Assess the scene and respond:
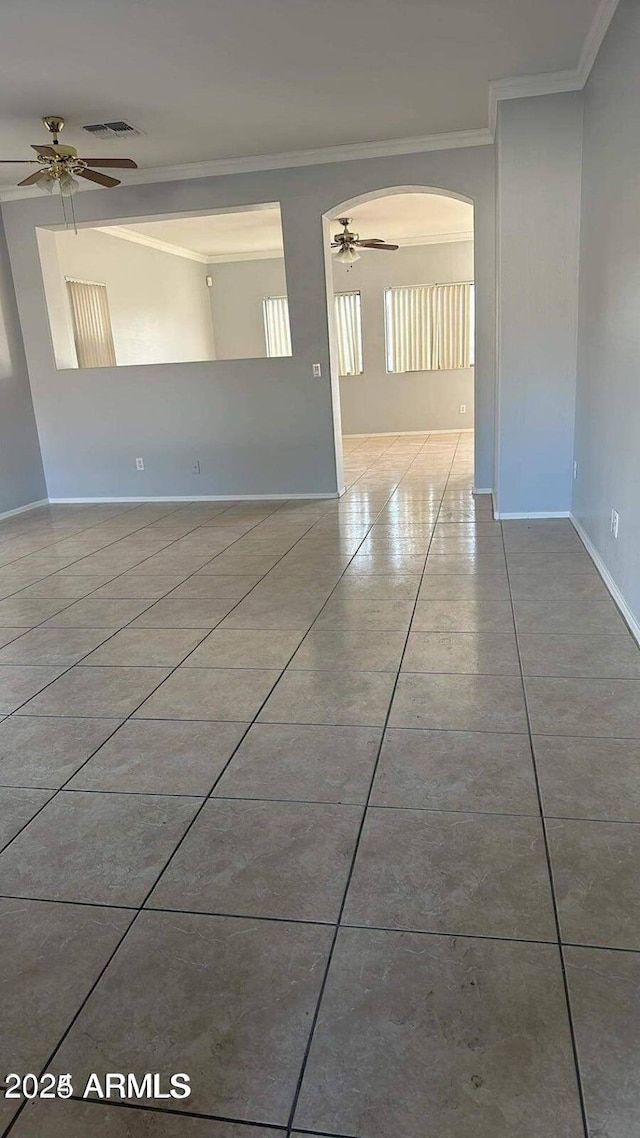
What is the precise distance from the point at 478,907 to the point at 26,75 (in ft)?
14.6

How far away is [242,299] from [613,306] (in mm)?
8216

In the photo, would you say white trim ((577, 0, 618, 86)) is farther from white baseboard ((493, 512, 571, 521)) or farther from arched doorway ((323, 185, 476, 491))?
arched doorway ((323, 185, 476, 491))

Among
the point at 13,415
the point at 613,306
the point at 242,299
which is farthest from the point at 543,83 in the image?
the point at 242,299

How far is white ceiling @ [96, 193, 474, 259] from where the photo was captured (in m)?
7.84

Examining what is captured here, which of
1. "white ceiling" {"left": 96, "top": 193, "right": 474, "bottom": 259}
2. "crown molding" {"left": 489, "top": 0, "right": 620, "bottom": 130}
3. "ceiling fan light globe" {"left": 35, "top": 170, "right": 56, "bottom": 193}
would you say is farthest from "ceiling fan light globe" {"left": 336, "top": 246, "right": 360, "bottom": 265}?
"ceiling fan light globe" {"left": 35, "top": 170, "right": 56, "bottom": 193}

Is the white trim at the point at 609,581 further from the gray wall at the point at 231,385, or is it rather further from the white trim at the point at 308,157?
the white trim at the point at 308,157

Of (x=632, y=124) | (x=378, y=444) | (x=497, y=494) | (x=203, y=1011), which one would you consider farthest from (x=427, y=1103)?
(x=378, y=444)

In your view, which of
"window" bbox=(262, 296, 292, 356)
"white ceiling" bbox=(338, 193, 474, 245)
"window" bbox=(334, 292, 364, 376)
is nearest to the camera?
"white ceiling" bbox=(338, 193, 474, 245)

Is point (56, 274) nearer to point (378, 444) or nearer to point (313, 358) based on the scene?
point (313, 358)

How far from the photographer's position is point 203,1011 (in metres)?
1.40

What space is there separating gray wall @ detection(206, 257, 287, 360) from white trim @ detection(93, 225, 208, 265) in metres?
0.43

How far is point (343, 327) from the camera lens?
35.4 feet

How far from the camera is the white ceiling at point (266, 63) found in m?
3.33

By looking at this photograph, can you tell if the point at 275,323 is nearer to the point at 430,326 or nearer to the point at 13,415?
the point at 430,326
